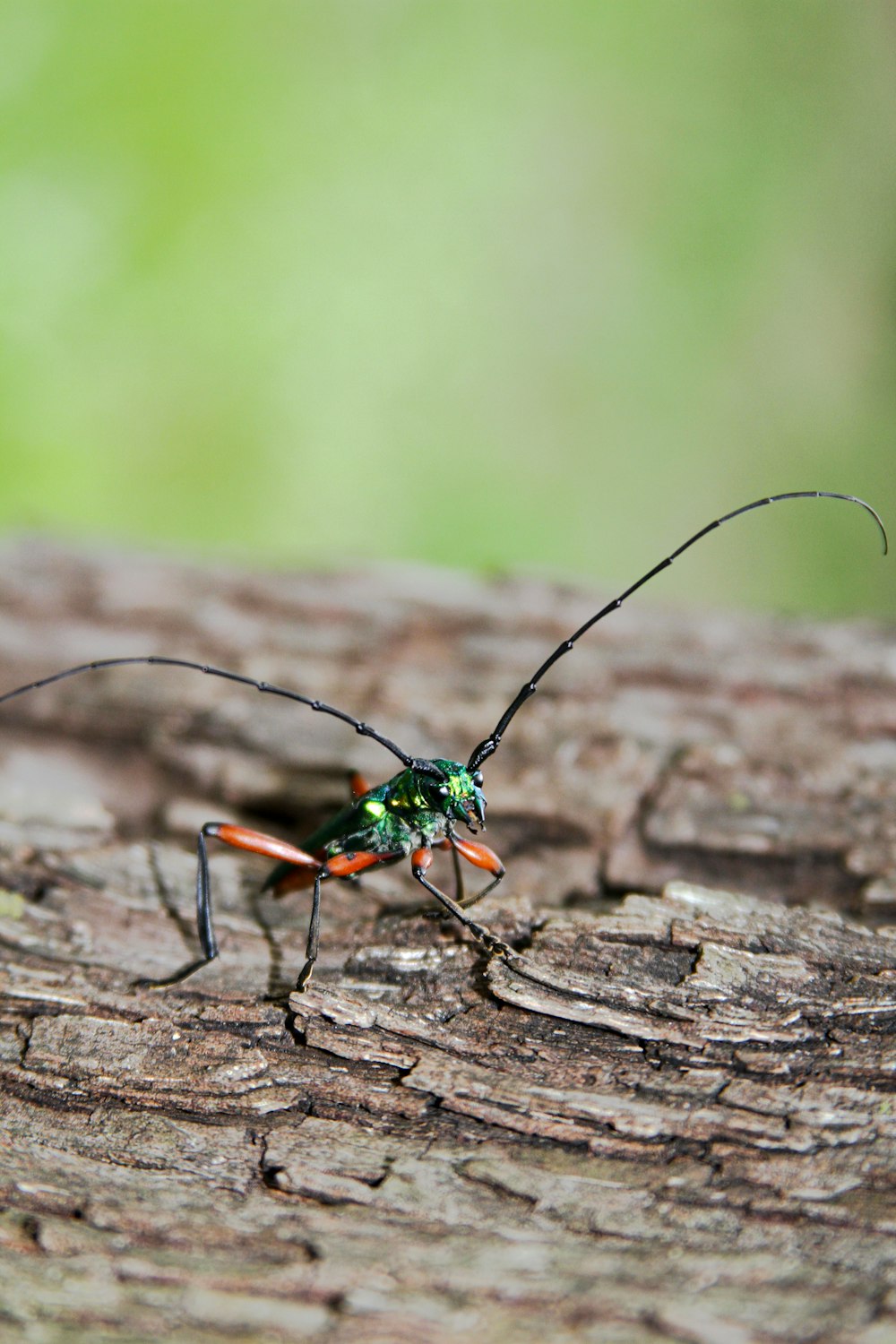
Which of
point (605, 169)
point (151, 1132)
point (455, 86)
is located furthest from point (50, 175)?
point (151, 1132)

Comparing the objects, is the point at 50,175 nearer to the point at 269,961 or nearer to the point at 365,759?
the point at 365,759

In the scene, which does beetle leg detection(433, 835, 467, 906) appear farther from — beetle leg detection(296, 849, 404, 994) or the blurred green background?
the blurred green background

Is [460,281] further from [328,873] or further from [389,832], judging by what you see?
[328,873]

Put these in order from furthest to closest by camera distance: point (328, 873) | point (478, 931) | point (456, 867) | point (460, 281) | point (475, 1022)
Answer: point (460, 281)
point (456, 867)
point (328, 873)
point (478, 931)
point (475, 1022)

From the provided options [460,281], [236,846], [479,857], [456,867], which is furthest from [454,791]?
[460,281]

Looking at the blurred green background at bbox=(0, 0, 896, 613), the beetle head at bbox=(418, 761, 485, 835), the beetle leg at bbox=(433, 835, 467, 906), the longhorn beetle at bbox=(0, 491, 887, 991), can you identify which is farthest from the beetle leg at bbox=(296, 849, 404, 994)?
the blurred green background at bbox=(0, 0, 896, 613)

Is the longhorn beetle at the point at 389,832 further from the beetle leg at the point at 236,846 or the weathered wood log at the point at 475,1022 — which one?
the weathered wood log at the point at 475,1022
